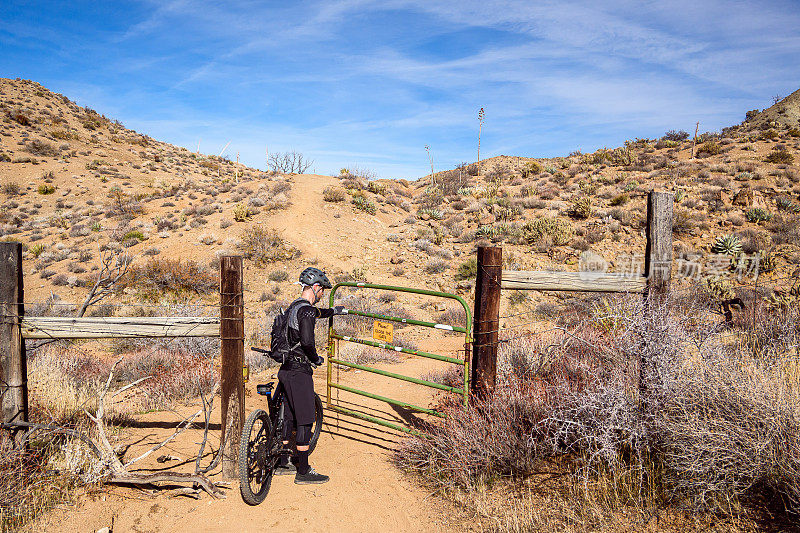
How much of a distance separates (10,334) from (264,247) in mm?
15861

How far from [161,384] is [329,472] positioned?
13.0 feet

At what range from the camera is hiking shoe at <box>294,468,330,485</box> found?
14.7ft

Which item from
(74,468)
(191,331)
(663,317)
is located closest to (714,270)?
(663,317)

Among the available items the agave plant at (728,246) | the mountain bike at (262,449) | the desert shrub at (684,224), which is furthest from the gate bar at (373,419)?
the desert shrub at (684,224)

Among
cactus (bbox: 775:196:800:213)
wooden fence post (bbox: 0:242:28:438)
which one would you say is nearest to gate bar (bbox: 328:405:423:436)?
wooden fence post (bbox: 0:242:28:438)

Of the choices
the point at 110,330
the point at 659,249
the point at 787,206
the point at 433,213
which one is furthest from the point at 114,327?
the point at 787,206

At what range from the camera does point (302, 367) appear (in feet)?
14.2

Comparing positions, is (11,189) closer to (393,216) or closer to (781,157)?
(393,216)

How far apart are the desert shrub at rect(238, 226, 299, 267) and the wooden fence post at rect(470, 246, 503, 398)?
15.8m

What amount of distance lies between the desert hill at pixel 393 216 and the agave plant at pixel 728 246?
10.5 inches

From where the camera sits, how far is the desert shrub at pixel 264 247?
1925 centimetres

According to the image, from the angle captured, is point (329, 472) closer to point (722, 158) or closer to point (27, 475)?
point (27, 475)

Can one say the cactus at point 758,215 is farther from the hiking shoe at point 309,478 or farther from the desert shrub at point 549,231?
the hiking shoe at point 309,478

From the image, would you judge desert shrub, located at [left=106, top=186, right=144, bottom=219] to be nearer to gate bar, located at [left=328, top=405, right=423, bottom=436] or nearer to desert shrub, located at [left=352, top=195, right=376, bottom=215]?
desert shrub, located at [left=352, top=195, right=376, bottom=215]
